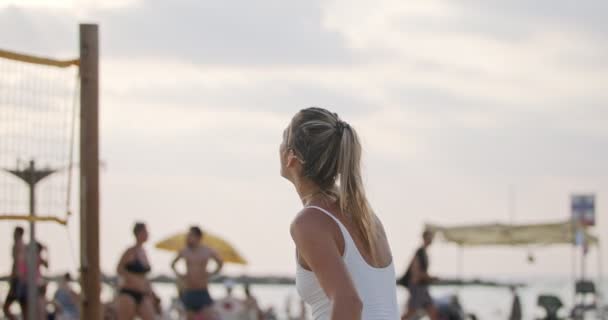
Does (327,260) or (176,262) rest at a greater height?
(327,260)

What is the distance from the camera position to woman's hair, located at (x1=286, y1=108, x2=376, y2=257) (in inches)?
145

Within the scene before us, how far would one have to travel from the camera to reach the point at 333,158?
12.1 ft

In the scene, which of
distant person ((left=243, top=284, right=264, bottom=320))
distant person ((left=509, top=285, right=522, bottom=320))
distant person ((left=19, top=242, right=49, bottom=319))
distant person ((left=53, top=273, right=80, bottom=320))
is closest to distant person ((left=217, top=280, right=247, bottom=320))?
distant person ((left=243, top=284, right=264, bottom=320))

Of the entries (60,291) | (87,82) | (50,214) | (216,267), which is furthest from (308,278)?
(60,291)

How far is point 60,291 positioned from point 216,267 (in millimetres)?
6026

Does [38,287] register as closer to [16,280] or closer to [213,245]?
[16,280]

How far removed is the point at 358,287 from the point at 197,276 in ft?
36.3

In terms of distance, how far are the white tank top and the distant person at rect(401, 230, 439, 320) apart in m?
11.8

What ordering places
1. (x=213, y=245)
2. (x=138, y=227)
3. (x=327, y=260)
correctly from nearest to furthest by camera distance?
(x=327, y=260) < (x=138, y=227) < (x=213, y=245)

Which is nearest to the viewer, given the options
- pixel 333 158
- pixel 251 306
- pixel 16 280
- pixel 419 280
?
pixel 333 158

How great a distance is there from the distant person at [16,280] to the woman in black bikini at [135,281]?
1.27 meters

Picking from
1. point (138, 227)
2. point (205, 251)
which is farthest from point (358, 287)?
point (205, 251)

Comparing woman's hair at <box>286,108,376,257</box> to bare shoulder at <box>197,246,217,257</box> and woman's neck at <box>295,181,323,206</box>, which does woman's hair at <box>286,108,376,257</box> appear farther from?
bare shoulder at <box>197,246,217,257</box>

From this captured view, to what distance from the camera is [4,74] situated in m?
8.98
